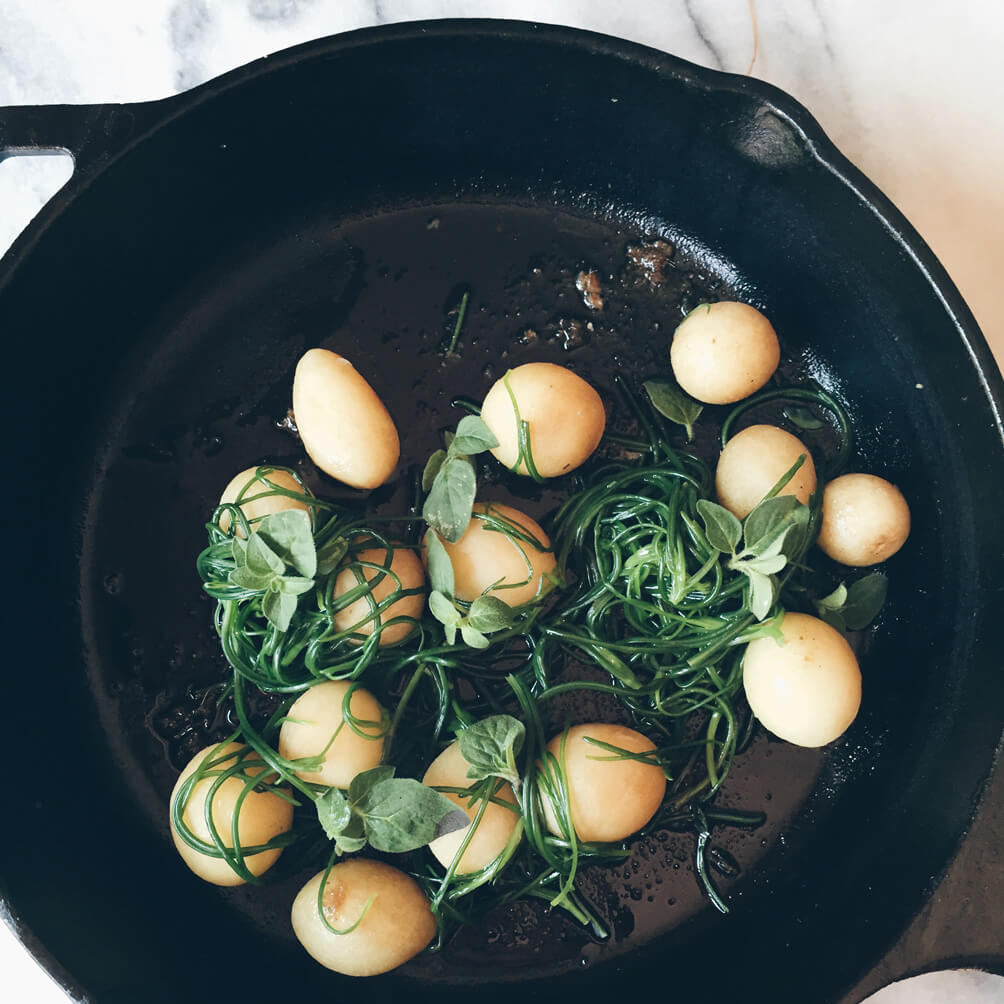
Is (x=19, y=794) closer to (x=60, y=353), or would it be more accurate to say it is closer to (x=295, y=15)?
(x=60, y=353)

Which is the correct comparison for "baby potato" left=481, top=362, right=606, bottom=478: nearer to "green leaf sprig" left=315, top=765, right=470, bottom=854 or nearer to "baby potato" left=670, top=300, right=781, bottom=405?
"baby potato" left=670, top=300, right=781, bottom=405

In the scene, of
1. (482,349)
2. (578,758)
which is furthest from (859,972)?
(482,349)

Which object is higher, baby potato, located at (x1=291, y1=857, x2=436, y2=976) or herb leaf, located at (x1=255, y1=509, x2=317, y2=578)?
herb leaf, located at (x1=255, y1=509, x2=317, y2=578)

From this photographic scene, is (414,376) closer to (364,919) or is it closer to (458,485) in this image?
(458,485)

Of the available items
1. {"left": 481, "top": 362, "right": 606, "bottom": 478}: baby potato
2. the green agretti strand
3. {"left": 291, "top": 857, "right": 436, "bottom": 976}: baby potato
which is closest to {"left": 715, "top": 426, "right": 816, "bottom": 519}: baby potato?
the green agretti strand

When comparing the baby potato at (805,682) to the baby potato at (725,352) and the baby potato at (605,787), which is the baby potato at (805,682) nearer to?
the baby potato at (605,787)

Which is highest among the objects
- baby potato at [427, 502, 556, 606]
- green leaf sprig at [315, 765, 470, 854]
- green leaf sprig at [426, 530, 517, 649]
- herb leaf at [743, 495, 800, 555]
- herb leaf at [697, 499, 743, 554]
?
herb leaf at [743, 495, 800, 555]

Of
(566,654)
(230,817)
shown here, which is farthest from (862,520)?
(230,817)

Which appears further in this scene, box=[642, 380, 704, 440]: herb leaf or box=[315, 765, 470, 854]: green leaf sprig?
box=[642, 380, 704, 440]: herb leaf
